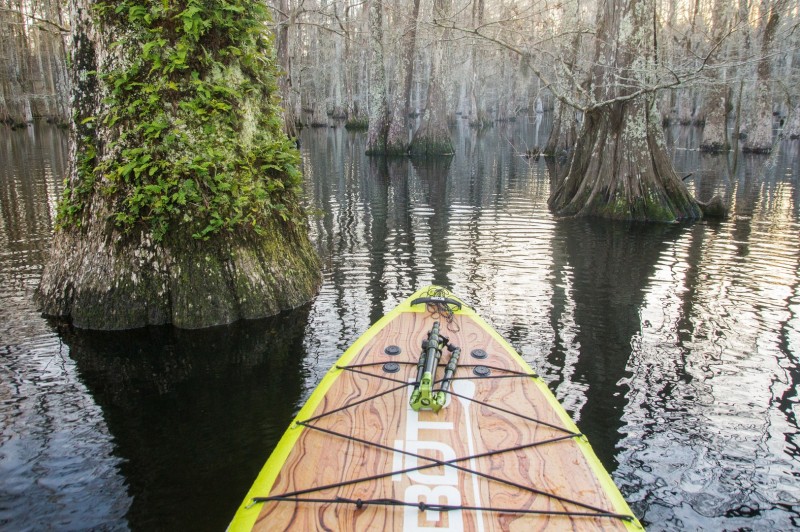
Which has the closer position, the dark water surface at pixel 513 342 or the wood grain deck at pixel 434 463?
the wood grain deck at pixel 434 463

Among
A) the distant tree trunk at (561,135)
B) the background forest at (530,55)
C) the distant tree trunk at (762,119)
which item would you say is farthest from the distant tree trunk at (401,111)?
the distant tree trunk at (762,119)

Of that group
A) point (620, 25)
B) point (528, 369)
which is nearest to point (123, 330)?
point (528, 369)

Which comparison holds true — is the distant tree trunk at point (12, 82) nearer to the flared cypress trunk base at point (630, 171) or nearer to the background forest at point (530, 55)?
the background forest at point (530, 55)

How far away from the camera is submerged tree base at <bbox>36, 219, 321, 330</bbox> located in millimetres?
5988

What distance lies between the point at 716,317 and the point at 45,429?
21.7 feet

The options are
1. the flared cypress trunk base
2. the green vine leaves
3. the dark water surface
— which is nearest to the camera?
the dark water surface

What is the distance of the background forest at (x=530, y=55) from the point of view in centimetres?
1094

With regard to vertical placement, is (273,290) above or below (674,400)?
above

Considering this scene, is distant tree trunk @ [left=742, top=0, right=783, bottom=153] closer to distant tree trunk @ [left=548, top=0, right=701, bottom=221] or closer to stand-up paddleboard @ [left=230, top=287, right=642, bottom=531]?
distant tree trunk @ [left=548, top=0, right=701, bottom=221]

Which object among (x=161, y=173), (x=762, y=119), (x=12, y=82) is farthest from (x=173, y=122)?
(x=12, y=82)

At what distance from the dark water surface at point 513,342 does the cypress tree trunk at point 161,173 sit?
0.40 m

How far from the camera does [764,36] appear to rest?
20.1m

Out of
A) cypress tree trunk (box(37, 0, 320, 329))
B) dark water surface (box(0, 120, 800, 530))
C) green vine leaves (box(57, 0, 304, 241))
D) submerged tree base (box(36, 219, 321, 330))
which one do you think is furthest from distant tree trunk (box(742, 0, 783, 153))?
submerged tree base (box(36, 219, 321, 330))

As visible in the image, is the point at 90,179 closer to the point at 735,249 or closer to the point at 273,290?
the point at 273,290
